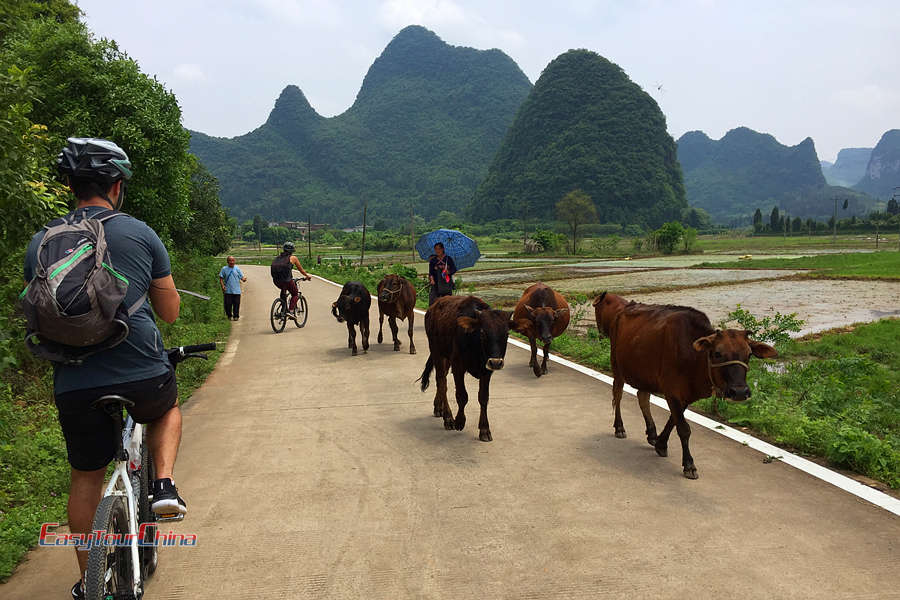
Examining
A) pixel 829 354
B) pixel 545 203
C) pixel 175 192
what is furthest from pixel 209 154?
pixel 829 354

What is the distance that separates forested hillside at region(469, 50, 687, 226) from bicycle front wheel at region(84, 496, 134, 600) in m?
115

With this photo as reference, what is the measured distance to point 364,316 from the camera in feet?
34.3

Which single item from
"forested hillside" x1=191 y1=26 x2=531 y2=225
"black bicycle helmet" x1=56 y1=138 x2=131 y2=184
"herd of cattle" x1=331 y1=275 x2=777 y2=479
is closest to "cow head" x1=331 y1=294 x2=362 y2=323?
"herd of cattle" x1=331 y1=275 x2=777 y2=479

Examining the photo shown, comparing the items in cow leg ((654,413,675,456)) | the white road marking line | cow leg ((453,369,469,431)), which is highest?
cow leg ((453,369,469,431))

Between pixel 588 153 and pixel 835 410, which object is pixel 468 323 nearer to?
pixel 835 410

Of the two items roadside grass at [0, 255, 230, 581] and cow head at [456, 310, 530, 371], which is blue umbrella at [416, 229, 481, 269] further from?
cow head at [456, 310, 530, 371]

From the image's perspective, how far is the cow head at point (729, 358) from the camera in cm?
430

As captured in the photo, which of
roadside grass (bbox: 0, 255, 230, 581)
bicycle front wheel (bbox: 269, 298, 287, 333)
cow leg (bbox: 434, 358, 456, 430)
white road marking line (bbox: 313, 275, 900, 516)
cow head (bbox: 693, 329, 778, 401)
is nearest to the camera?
roadside grass (bbox: 0, 255, 230, 581)

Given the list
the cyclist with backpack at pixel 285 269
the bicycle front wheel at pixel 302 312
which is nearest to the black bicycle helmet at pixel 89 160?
the cyclist with backpack at pixel 285 269

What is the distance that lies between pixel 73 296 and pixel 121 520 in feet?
3.53

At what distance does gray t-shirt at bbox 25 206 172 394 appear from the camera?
2.43 m

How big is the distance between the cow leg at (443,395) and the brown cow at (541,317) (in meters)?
1.67

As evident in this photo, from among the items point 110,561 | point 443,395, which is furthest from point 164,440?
point 443,395

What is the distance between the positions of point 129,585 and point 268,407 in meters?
4.46
